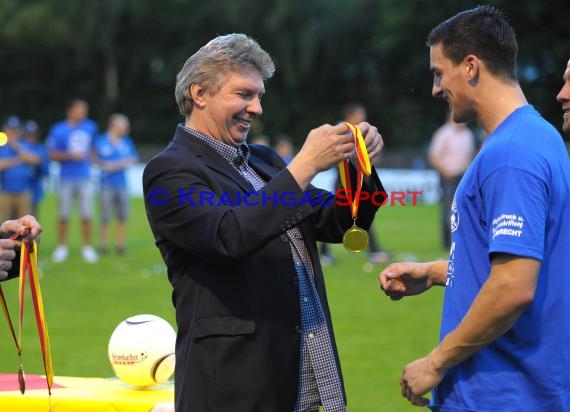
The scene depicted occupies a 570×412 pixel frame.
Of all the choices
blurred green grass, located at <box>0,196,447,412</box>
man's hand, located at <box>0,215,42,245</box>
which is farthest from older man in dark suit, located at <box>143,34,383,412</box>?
blurred green grass, located at <box>0,196,447,412</box>

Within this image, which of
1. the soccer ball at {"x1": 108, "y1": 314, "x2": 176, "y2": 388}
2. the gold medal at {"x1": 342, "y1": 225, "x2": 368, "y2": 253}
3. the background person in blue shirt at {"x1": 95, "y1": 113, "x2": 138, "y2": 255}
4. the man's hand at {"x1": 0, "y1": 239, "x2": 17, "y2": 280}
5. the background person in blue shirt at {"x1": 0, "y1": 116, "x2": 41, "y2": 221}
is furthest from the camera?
the background person in blue shirt at {"x1": 0, "y1": 116, "x2": 41, "y2": 221}

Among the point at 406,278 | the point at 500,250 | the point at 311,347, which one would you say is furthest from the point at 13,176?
the point at 500,250

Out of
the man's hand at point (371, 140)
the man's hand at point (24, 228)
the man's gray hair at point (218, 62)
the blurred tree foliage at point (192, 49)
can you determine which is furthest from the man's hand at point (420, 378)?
the blurred tree foliage at point (192, 49)

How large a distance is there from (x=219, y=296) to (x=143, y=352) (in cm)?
198

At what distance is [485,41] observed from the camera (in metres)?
3.39

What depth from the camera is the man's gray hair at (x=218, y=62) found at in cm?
399

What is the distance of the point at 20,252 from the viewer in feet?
14.8

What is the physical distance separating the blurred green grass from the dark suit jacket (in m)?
3.21

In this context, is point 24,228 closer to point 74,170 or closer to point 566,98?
point 566,98

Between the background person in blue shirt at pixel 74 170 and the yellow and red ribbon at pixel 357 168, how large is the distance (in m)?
12.3

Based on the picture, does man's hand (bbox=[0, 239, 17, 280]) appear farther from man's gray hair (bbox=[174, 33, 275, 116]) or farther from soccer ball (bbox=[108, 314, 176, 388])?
soccer ball (bbox=[108, 314, 176, 388])

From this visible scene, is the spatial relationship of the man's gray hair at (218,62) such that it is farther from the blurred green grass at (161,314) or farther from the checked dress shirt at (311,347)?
the blurred green grass at (161,314)

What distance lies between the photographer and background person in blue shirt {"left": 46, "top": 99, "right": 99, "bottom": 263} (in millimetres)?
15984

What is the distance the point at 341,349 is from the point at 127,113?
137 feet
